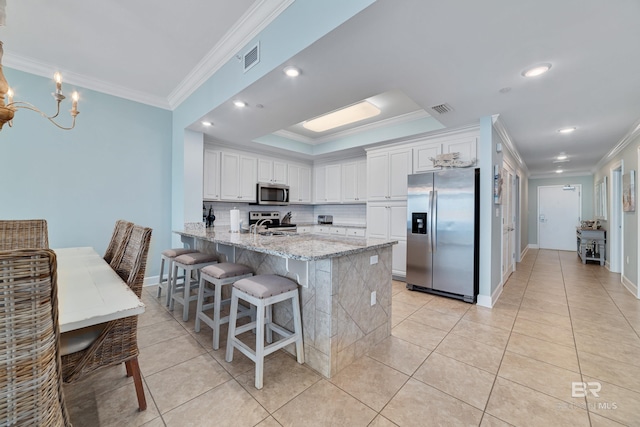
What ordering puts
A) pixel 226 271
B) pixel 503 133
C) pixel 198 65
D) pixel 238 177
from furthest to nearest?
pixel 238 177 → pixel 503 133 → pixel 198 65 → pixel 226 271

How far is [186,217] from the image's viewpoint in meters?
3.86

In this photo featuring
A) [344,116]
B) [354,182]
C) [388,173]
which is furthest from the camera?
[354,182]

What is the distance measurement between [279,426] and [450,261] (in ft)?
9.54

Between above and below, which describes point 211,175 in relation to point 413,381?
above

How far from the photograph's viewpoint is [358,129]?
466 centimetres

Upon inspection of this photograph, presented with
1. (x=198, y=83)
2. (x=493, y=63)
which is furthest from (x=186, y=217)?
(x=493, y=63)

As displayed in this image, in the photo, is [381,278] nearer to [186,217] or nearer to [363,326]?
[363,326]

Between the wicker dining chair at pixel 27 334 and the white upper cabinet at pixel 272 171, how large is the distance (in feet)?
14.8

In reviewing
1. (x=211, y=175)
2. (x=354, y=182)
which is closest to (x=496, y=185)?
(x=354, y=182)

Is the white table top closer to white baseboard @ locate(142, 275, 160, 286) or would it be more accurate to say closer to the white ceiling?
the white ceiling

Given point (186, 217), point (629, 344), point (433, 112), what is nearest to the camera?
point (629, 344)

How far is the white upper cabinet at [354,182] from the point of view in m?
5.30

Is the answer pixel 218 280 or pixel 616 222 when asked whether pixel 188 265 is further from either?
pixel 616 222

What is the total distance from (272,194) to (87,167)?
9.18 ft
